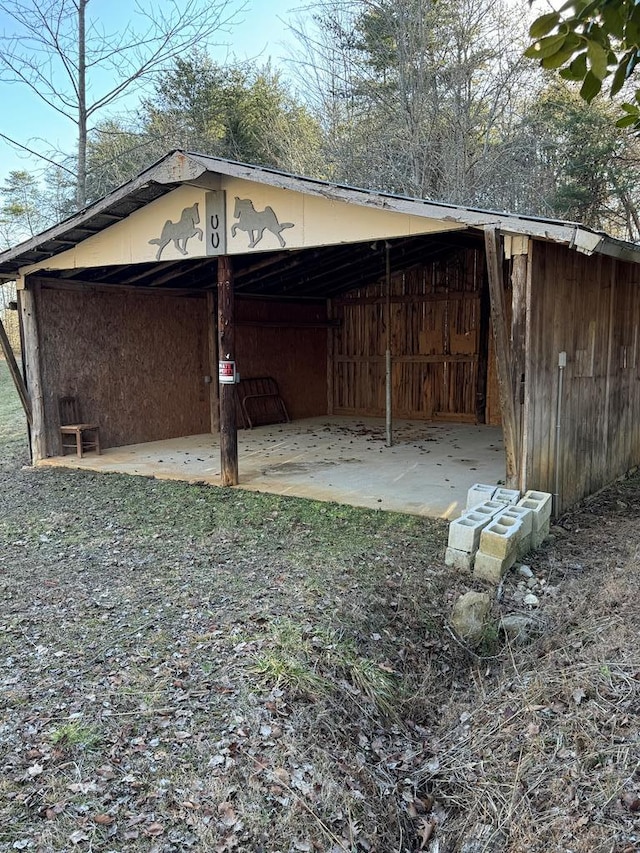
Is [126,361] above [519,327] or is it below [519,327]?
below

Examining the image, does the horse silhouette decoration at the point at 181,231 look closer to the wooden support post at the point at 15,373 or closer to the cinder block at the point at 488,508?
the wooden support post at the point at 15,373

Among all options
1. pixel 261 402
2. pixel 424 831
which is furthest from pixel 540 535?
pixel 261 402

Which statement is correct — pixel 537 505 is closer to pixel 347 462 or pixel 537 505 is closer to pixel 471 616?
pixel 471 616

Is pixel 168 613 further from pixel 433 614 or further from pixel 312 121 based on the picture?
pixel 312 121

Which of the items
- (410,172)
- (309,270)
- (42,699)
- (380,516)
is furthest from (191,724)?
(410,172)

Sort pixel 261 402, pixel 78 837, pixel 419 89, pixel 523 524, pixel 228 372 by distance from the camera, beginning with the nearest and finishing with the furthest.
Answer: pixel 78 837
pixel 523 524
pixel 228 372
pixel 261 402
pixel 419 89

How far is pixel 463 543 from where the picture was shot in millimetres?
3951

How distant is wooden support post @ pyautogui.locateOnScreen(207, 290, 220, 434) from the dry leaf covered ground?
5.37 m

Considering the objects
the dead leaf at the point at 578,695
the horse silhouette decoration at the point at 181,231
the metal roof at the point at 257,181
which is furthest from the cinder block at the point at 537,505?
the horse silhouette decoration at the point at 181,231

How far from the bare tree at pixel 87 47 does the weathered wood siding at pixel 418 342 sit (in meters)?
4.87

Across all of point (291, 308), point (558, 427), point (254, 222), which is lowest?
point (558, 427)

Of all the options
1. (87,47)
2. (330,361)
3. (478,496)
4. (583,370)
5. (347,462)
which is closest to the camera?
(478,496)

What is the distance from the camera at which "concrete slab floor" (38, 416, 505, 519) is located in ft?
18.7

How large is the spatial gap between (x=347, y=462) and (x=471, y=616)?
12.9ft
